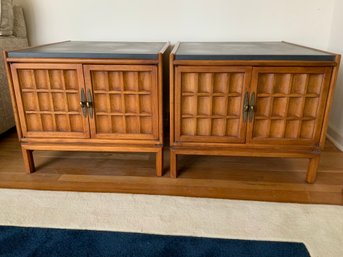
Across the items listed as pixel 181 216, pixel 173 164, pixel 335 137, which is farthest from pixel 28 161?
pixel 335 137

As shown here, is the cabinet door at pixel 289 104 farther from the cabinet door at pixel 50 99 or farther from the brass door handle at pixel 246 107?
the cabinet door at pixel 50 99

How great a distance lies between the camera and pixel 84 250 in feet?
3.34

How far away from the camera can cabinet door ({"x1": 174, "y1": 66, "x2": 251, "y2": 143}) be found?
4.30 feet

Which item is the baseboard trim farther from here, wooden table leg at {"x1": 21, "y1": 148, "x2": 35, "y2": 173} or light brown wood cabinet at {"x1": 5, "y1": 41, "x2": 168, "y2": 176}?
wooden table leg at {"x1": 21, "y1": 148, "x2": 35, "y2": 173}

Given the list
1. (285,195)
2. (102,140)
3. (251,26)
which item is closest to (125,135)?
(102,140)

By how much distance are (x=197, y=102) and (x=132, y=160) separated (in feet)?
1.86

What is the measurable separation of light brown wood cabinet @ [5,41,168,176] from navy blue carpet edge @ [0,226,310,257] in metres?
0.48

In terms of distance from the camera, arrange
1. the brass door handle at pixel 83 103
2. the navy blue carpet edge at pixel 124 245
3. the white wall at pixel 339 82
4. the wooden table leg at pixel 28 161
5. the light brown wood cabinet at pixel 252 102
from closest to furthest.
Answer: the navy blue carpet edge at pixel 124 245, the light brown wood cabinet at pixel 252 102, the brass door handle at pixel 83 103, the wooden table leg at pixel 28 161, the white wall at pixel 339 82

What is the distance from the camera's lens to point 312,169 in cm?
143

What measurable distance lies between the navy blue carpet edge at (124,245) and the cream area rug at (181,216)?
34 millimetres

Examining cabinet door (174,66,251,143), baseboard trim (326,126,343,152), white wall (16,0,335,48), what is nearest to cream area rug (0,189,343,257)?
cabinet door (174,66,251,143)

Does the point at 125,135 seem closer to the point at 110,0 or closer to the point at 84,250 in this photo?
the point at 84,250

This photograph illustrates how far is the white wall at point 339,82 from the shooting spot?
1.76m

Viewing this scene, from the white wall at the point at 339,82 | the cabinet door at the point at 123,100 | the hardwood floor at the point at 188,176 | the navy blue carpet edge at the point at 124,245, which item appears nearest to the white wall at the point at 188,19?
the white wall at the point at 339,82
